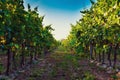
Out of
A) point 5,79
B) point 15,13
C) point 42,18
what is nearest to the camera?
point 5,79

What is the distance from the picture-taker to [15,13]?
101ft

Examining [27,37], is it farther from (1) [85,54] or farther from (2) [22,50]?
(1) [85,54]

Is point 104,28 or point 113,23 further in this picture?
point 104,28

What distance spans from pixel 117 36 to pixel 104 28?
2.49m

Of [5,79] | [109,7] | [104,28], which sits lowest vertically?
[5,79]

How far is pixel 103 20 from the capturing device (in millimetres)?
36531

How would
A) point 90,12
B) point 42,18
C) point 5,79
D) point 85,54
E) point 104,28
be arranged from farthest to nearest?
point 85,54 < point 42,18 < point 90,12 < point 104,28 < point 5,79

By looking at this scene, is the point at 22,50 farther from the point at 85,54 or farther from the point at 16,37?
the point at 85,54

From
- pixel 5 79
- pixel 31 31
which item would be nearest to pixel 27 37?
pixel 31 31

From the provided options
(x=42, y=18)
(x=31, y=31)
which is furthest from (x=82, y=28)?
(x=31, y=31)

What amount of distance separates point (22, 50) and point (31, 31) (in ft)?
11.4

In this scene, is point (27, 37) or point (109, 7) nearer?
point (109, 7)

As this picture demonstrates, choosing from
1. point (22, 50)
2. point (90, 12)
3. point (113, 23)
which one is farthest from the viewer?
point (90, 12)

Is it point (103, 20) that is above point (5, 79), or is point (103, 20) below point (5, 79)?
above
